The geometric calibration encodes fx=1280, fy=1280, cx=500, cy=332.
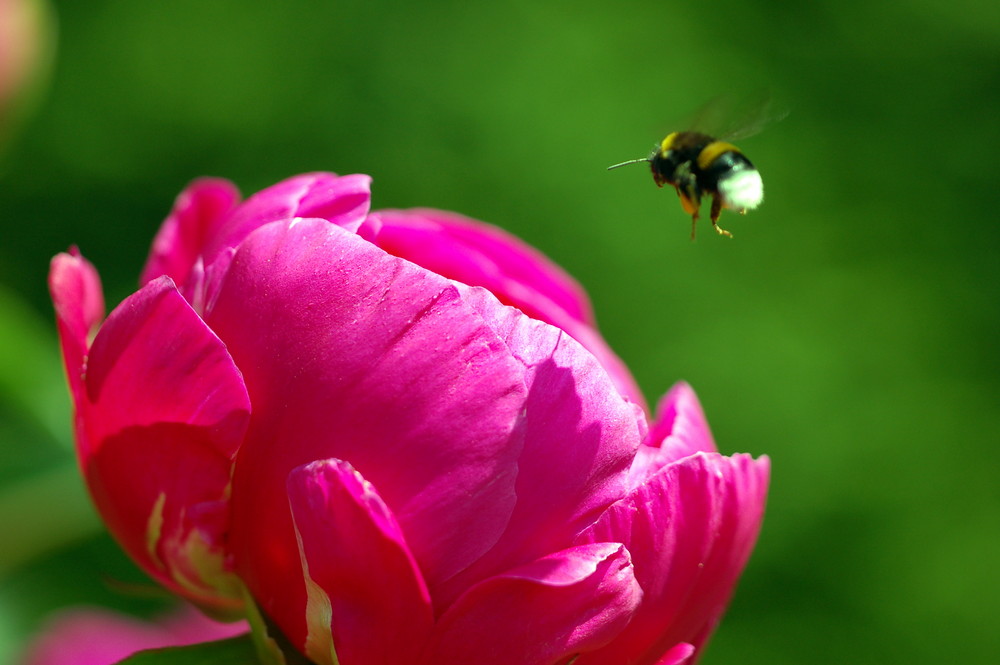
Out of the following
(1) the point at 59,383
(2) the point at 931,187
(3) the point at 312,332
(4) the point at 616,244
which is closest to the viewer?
(3) the point at 312,332

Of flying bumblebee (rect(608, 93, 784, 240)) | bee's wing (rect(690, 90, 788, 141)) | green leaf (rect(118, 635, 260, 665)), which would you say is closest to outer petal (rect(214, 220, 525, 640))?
green leaf (rect(118, 635, 260, 665))

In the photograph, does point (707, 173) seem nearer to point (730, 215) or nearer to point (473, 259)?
point (473, 259)

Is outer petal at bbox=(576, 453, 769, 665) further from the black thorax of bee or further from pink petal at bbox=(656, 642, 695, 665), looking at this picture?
the black thorax of bee

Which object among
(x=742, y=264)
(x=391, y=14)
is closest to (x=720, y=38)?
(x=742, y=264)

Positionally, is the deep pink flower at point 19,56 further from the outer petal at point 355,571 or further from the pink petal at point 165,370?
the outer petal at point 355,571

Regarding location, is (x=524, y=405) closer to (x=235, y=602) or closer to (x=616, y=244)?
(x=235, y=602)

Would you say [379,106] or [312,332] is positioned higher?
[312,332]
